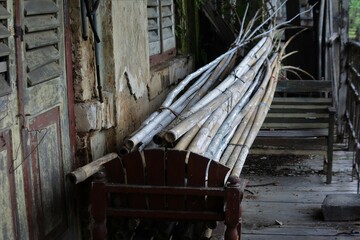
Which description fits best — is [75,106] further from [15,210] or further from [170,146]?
[15,210]

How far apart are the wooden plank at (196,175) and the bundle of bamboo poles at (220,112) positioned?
0.16 meters

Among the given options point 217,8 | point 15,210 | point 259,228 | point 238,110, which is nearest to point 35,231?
point 15,210

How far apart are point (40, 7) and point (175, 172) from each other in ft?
3.57

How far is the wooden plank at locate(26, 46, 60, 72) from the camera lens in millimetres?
3111

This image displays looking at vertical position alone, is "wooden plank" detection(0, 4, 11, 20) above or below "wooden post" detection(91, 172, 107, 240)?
above

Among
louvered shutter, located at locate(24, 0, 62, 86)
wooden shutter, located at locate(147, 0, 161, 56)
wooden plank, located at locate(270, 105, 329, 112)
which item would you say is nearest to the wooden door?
louvered shutter, located at locate(24, 0, 62, 86)

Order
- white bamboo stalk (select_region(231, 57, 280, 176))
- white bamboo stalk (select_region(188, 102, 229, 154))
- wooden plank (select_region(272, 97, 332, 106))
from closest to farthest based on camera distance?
1. white bamboo stalk (select_region(188, 102, 229, 154))
2. white bamboo stalk (select_region(231, 57, 280, 176))
3. wooden plank (select_region(272, 97, 332, 106))

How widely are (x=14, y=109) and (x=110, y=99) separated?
1.04 meters

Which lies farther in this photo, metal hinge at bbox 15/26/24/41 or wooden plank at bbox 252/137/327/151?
wooden plank at bbox 252/137/327/151

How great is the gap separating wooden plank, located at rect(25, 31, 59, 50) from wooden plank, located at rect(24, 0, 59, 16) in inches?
4.3

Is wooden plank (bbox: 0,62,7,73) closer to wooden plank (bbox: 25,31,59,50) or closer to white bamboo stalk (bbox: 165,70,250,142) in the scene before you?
wooden plank (bbox: 25,31,59,50)

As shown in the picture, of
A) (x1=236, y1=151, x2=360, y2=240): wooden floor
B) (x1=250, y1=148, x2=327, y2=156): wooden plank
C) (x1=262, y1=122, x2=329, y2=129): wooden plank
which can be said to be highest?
(x1=262, y1=122, x2=329, y2=129): wooden plank

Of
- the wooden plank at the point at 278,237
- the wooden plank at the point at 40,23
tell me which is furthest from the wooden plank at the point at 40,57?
the wooden plank at the point at 278,237

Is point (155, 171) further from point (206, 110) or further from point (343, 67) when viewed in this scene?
point (343, 67)
